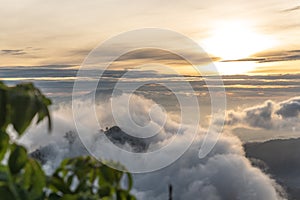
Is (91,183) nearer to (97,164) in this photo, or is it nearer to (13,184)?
(97,164)

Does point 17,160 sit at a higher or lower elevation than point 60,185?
higher

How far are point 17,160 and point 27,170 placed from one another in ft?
0.56

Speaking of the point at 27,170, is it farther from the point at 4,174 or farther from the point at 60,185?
the point at 60,185

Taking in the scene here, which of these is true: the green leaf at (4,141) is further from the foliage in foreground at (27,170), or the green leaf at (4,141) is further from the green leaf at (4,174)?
the green leaf at (4,174)

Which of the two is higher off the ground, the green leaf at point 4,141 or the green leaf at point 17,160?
the green leaf at point 4,141

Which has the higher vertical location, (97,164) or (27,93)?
(27,93)

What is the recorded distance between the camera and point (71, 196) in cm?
461

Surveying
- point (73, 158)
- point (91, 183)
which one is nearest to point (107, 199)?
point (91, 183)

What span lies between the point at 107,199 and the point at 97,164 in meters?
0.48

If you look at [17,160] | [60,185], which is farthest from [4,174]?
[60,185]

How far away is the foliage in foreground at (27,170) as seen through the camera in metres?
4.06

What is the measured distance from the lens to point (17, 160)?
4.12 meters

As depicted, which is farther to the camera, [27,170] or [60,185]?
[60,185]

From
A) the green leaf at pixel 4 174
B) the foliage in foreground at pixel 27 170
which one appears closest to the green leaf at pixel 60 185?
the foliage in foreground at pixel 27 170
